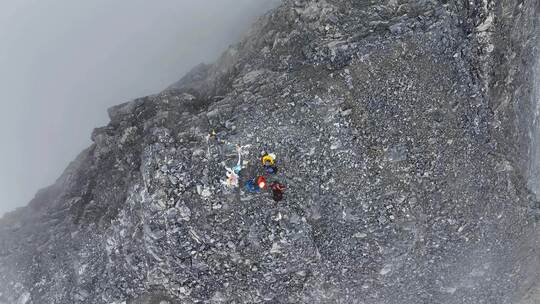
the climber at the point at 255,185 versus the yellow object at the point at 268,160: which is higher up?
the yellow object at the point at 268,160

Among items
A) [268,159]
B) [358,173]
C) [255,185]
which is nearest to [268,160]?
[268,159]

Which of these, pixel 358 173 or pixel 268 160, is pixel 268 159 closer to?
pixel 268 160

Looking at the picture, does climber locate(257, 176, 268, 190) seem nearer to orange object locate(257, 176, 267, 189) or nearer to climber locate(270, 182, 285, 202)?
orange object locate(257, 176, 267, 189)

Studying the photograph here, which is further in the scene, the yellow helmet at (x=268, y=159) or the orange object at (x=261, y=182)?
the yellow helmet at (x=268, y=159)

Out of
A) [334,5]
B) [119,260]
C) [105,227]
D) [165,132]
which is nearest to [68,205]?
[105,227]

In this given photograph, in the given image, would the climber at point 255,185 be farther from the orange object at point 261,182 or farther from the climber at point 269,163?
the climber at point 269,163

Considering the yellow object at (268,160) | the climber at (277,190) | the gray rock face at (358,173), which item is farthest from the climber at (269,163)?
the climber at (277,190)

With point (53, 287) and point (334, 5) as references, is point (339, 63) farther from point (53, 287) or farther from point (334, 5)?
point (53, 287)
